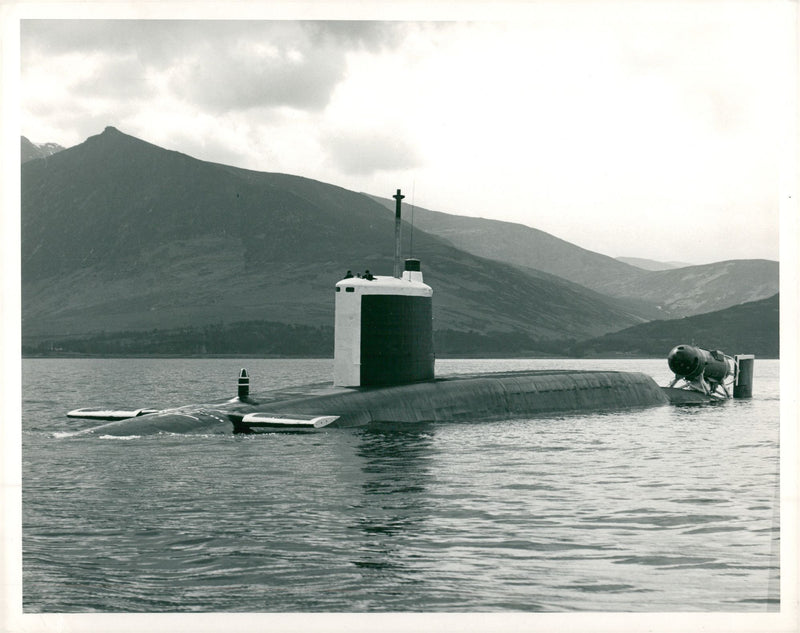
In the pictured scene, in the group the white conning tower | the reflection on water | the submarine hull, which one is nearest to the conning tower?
the white conning tower

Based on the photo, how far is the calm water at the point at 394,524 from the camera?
12.9 meters

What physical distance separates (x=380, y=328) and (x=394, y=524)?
1531 centimetres

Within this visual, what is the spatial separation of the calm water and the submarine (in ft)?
2.92

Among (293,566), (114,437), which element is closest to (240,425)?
(114,437)

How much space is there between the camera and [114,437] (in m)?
27.1

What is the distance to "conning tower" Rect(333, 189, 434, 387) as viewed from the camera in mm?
31969

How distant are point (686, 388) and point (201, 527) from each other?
39839 mm

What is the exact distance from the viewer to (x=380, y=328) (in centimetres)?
3212

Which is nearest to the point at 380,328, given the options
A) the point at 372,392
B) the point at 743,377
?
the point at 372,392

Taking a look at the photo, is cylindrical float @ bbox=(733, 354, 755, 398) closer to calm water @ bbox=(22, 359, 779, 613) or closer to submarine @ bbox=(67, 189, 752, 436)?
submarine @ bbox=(67, 189, 752, 436)

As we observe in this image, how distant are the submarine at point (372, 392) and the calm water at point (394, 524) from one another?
35.1 inches

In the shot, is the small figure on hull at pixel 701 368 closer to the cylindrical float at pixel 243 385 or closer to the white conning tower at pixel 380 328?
the white conning tower at pixel 380 328

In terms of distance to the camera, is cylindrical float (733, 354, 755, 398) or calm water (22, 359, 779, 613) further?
cylindrical float (733, 354, 755, 398)

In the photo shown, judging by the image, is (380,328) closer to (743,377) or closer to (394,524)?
(394,524)
